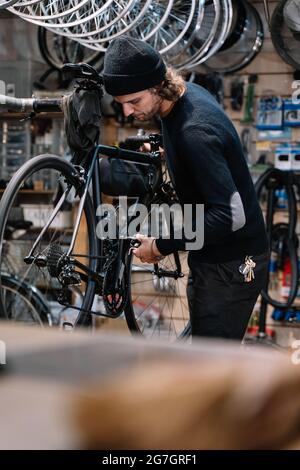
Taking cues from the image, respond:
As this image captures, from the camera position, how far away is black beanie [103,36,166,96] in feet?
7.20

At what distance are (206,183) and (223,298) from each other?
1.48ft

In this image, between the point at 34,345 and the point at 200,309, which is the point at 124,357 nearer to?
the point at 34,345

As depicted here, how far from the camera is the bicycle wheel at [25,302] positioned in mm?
4281

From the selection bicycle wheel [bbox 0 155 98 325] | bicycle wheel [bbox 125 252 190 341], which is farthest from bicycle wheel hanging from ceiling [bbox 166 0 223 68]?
bicycle wheel [bbox 0 155 98 325]

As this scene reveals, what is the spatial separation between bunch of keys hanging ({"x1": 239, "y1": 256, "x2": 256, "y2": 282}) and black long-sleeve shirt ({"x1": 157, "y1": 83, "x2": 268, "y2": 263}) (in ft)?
0.10

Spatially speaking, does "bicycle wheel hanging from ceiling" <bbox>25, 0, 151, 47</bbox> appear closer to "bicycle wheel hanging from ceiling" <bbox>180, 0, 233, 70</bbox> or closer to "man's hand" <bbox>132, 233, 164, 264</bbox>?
"bicycle wheel hanging from ceiling" <bbox>180, 0, 233, 70</bbox>

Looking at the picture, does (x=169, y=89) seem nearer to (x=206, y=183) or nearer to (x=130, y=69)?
(x=130, y=69)

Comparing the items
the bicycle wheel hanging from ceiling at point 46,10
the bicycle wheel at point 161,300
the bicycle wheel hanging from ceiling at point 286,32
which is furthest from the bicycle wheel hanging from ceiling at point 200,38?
the bicycle wheel at point 161,300

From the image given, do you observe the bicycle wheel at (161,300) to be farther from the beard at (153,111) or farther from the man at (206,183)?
the beard at (153,111)

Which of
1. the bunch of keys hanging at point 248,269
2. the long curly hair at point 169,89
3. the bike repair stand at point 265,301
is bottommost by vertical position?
the bike repair stand at point 265,301

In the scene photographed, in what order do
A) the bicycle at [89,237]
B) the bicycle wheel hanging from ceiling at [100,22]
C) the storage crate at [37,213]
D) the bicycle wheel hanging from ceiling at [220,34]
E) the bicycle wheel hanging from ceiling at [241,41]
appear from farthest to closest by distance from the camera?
the storage crate at [37,213]
the bicycle wheel hanging from ceiling at [241,41]
the bicycle wheel hanging from ceiling at [220,34]
the bicycle wheel hanging from ceiling at [100,22]
the bicycle at [89,237]

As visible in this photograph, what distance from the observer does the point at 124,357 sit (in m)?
0.53

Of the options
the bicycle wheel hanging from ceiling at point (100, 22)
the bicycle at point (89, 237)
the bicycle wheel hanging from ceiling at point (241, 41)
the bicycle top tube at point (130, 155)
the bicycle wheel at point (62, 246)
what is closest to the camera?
the bicycle wheel at point (62, 246)
